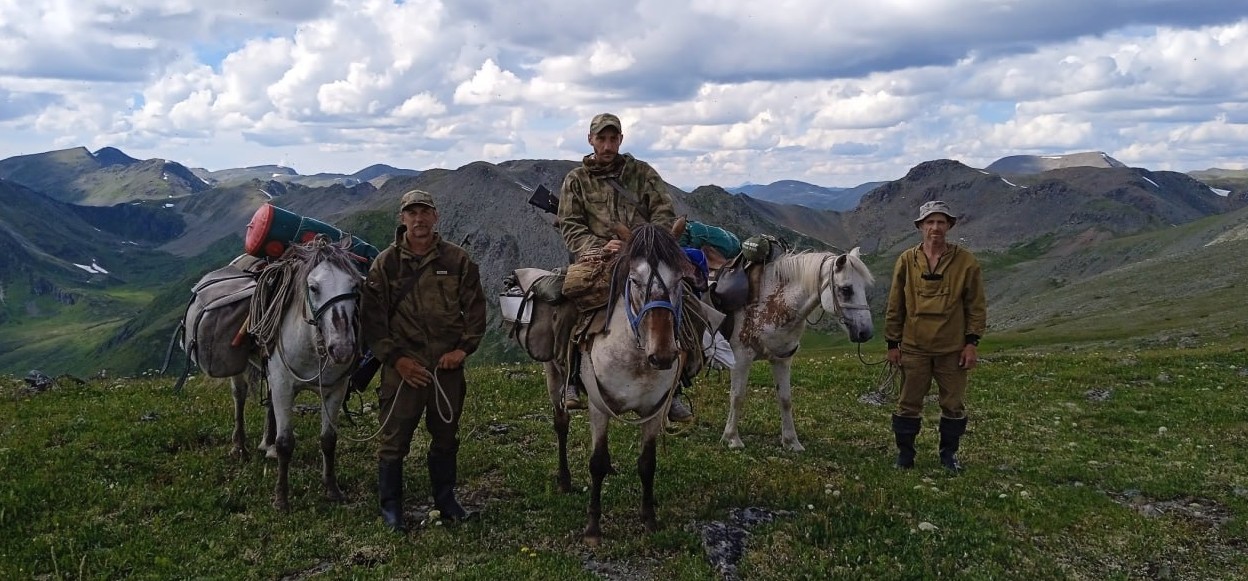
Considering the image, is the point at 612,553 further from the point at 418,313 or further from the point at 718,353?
the point at 718,353

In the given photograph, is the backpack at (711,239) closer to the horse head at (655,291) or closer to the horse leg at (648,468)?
the horse leg at (648,468)

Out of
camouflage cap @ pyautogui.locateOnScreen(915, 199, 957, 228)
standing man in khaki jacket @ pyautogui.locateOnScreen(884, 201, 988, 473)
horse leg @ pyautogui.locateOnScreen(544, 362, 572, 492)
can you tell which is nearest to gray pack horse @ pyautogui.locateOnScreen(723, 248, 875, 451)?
standing man in khaki jacket @ pyautogui.locateOnScreen(884, 201, 988, 473)

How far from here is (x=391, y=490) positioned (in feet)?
29.9

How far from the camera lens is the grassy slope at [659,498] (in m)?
8.02

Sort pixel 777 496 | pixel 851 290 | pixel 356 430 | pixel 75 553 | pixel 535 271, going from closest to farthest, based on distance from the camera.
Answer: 1. pixel 75 553
2. pixel 777 496
3. pixel 535 271
4. pixel 851 290
5. pixel 356 430

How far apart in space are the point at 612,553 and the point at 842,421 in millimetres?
7773

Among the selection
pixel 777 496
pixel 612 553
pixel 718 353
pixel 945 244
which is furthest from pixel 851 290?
pixel 612 553

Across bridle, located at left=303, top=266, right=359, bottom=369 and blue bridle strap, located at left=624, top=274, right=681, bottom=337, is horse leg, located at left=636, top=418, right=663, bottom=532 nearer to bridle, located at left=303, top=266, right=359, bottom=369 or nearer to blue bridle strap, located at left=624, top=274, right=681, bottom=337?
blue bridle strap, located at left=624, top=274, right=681, bottom=337

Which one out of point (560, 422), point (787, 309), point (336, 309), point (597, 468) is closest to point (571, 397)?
point (597, 468)

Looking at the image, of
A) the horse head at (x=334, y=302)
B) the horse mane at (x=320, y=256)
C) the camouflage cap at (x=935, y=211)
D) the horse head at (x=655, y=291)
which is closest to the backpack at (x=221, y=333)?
the horse mane at (x=320, y=256)

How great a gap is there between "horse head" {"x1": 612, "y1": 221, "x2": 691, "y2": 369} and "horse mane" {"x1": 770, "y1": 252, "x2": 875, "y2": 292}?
16.1 feet

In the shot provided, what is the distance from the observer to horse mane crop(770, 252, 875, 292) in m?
Answer: 11.8

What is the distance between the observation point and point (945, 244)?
11062 mm

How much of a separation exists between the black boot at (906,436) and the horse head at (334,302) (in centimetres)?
792
